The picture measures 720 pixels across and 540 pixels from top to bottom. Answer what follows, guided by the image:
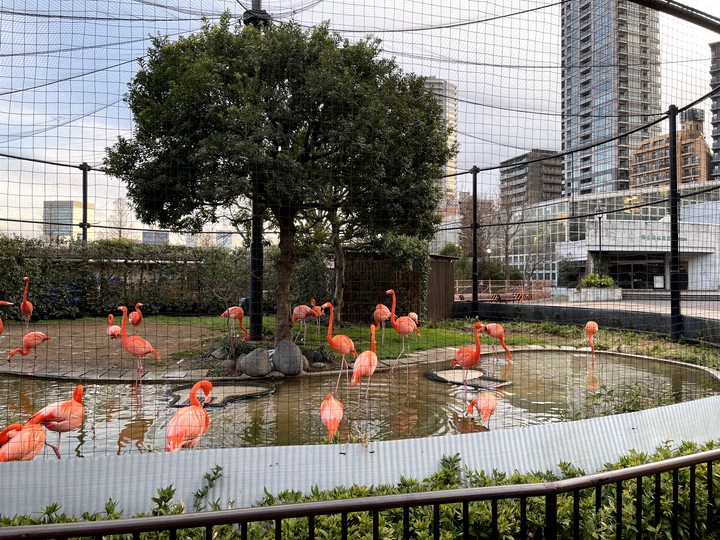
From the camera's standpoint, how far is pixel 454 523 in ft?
6.64

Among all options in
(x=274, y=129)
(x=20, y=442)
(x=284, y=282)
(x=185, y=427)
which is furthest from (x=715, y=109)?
(x=20, y=442)

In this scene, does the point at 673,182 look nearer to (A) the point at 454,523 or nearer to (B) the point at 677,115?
(B) the point at 677,115

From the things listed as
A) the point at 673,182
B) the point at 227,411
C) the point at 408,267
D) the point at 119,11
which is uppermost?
the point at 119,11

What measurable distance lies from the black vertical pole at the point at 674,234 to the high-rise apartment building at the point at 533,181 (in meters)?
1.45

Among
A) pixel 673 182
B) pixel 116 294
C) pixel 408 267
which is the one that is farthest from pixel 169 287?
pixel 673 182

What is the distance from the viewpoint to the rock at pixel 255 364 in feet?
19.2

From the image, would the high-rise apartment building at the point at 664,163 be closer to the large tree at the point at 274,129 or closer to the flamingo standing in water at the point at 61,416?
the large tree at the point at 274,129

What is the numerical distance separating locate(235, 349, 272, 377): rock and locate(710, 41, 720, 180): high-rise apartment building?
17.6ft

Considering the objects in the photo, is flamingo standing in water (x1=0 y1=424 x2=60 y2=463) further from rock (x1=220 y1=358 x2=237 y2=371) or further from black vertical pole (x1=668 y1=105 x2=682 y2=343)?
black vertical pole (x1=668 y1=105 x2=682 y2=343)

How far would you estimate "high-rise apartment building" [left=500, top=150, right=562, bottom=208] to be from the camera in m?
7.31

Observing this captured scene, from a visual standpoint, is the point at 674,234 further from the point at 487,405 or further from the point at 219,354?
the point at 219,354

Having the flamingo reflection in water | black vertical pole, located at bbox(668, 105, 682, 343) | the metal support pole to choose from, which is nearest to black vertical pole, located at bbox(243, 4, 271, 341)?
the metal support pole

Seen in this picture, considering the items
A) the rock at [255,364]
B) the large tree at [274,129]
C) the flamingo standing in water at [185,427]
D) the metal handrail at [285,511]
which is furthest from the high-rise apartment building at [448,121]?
the metal handrail at [285,511]

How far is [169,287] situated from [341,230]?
5760 mm
